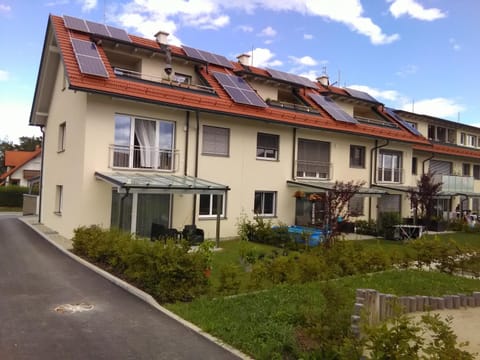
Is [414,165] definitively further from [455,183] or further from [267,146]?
[267,146]

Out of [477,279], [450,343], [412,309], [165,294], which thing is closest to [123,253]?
[165,294]

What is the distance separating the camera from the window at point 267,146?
65.8ft

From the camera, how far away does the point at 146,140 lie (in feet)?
55.0

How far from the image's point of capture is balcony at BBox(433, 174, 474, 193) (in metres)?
29.1

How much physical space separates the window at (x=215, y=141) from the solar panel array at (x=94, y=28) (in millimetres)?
5211

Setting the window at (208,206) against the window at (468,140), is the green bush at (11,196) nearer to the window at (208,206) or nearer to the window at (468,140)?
the window at (208,206)

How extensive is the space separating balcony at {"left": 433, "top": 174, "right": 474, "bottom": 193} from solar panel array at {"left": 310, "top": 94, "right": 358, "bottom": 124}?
986 centimetres

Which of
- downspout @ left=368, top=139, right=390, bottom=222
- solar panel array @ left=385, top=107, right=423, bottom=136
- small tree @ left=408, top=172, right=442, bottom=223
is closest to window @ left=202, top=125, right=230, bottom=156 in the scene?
downspout @ left=368, top=139, right=390, bottom=222

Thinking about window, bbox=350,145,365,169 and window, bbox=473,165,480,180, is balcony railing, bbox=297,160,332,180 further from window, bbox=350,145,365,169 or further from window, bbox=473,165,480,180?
window, bbox=473,165,480,180

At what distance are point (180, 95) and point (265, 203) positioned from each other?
21.4 feet

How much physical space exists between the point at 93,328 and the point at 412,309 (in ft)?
18.1

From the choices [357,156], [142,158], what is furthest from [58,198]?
[357,156]

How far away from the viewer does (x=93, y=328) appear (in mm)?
6438

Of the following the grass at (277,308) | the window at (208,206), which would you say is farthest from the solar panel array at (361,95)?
the grass at (277,308)
